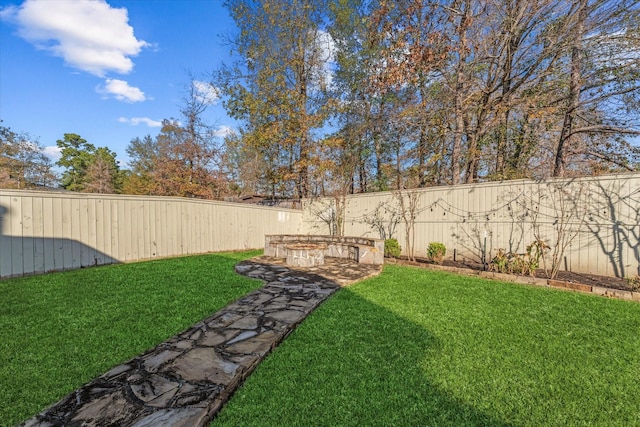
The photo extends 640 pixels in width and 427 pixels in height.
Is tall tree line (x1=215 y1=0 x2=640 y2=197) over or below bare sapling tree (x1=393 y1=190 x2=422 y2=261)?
over

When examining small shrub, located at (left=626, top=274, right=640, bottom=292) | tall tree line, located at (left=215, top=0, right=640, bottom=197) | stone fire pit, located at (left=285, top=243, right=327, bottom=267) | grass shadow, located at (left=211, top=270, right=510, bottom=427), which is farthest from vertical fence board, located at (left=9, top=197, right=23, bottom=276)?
small shrub, located at (left=626, top=274, right=640, bottom=292)

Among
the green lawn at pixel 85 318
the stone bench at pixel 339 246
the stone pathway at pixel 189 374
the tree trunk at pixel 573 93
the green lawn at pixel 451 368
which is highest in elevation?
the tree trunk at pixel 573 93

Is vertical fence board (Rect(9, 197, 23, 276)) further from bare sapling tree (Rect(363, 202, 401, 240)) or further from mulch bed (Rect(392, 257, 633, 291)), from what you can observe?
mulch bed (Rect(392, 257, 633, 291))

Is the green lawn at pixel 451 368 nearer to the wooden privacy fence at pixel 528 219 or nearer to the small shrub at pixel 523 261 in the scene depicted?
the small shrub at pixel 523 261

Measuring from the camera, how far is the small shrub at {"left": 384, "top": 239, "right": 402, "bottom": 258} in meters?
7.47

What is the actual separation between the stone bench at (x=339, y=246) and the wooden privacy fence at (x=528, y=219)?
1408mm

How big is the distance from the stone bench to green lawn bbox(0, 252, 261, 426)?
220 cm

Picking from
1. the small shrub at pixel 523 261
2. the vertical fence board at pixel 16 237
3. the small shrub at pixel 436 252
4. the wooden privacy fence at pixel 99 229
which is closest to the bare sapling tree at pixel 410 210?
the small shrub at pixel 436 252

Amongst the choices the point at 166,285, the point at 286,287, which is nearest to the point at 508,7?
the point at 286,287

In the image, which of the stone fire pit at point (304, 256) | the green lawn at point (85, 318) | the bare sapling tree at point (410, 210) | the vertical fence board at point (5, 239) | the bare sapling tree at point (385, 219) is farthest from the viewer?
the bare sapling tree at point (385, 219)

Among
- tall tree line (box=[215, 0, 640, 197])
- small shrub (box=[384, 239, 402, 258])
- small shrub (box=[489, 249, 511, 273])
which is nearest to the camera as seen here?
small shrub (box=[489, 249, 511, 273])

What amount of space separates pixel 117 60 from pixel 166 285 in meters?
10.0

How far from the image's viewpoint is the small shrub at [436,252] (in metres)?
6.68

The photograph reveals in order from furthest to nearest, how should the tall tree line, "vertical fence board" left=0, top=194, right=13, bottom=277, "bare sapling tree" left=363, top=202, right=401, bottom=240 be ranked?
"bare sapling tree" left=363, top=202, right=401, bottom=240 → the tall tree line → "vertical fence board" left=0, top=194, right=13, bottom=277
